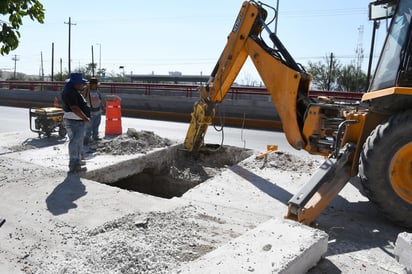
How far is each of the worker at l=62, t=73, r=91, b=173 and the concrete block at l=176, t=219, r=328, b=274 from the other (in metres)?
4.02

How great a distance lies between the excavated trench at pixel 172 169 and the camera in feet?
25.8

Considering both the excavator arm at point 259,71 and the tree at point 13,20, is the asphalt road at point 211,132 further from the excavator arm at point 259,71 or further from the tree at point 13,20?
the tree at point 13,20

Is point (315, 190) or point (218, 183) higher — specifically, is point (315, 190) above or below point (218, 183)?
above

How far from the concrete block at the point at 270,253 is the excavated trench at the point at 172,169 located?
424 centimetres

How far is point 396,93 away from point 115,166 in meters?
5.10

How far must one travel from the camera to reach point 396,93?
15.0 feet

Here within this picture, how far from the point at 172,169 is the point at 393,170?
4998 mm

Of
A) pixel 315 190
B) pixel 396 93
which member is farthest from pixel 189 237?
pixel 396 93

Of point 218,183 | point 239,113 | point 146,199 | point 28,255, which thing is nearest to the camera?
point 28,255

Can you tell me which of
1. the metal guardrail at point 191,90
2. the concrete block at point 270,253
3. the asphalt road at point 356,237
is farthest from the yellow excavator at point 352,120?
the metal guardrail at point 191,90

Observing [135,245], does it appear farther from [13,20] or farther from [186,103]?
[186,103]

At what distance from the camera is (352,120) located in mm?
5246

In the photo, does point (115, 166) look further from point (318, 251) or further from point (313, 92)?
point (313, 92)

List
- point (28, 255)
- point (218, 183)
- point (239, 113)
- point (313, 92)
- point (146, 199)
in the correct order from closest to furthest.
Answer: point (28, 255)
point (146, 199)
point (218, 183)
point (313, 92)
point (239, 113)
